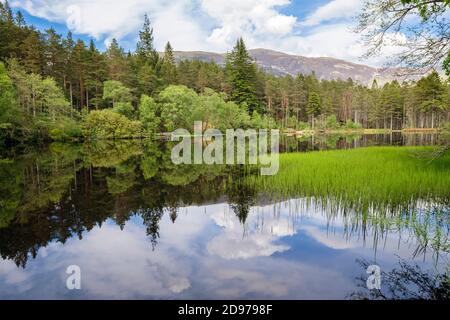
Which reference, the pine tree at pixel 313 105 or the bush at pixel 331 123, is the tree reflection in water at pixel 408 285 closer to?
the bush at pixel 331 123

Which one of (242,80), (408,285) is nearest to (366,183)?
(408,285)

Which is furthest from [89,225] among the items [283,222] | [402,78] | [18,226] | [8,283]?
[402,78]

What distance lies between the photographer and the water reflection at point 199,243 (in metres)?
5.38

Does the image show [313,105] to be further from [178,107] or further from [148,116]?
[148,116]

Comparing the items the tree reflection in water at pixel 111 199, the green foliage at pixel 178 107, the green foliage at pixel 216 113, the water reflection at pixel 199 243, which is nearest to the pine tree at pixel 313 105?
the green foliage at pixel 216 113

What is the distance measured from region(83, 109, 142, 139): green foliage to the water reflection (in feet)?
105

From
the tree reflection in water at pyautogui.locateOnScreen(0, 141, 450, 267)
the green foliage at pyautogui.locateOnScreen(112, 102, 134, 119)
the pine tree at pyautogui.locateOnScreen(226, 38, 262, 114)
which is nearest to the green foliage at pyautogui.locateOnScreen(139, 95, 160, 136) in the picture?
the green foliage at pyautogui.locateOnScreen(112, 102, 134, 119)

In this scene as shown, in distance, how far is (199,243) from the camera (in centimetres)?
746

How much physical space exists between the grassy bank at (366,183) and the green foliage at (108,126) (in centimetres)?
3503

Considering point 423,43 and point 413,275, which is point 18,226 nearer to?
point 413,275

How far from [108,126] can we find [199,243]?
1578 inches

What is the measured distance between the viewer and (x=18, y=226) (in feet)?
27.9

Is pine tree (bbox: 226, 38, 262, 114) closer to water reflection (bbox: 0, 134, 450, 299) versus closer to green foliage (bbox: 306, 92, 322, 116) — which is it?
green foliage (bbox: 306, 92, 322, 116)
